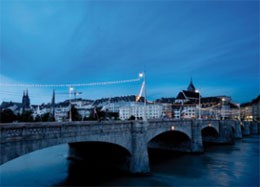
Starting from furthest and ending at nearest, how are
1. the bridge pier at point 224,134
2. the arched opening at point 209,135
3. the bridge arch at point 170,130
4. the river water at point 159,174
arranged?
the arched opening at point 209,135 < the bridge pier at point 224,134 < the bridge arch at point 170,130 < the river water at point 159,174

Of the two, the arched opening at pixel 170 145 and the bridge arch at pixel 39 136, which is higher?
the bridge arch at pixel 39 136

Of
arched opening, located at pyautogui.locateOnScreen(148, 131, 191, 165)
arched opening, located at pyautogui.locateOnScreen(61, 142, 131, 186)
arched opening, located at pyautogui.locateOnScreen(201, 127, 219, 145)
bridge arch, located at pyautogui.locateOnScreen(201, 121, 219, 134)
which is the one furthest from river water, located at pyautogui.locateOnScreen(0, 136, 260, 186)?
arched opening, located at pyautogui.locateOnScreen(201, 127, 219, 145)

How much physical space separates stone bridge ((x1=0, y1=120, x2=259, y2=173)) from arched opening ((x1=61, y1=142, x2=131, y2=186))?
0.14 meters

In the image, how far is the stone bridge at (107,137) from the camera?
12773 millimetres

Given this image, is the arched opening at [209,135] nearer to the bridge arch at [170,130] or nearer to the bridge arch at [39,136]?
the bridge arch at [170,130]

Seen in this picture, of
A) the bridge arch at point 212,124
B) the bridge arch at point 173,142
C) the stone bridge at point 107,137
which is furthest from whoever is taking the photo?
the bridge arch at point 212,124

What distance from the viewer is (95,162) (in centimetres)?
2742

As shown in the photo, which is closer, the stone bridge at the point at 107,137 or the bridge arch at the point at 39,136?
the bridge arch at the point at 39,136

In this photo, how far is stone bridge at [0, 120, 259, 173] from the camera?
12773 mm

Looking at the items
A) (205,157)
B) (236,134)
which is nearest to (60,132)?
(205,157)

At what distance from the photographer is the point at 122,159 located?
2361cm

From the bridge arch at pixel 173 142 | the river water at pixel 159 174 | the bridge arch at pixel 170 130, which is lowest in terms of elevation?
the river water at pixel 159 174

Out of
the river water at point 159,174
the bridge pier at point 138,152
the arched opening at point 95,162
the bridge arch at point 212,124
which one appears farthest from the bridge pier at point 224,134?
the bridge pier at point 138,152

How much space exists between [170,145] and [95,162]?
17.3 metres
